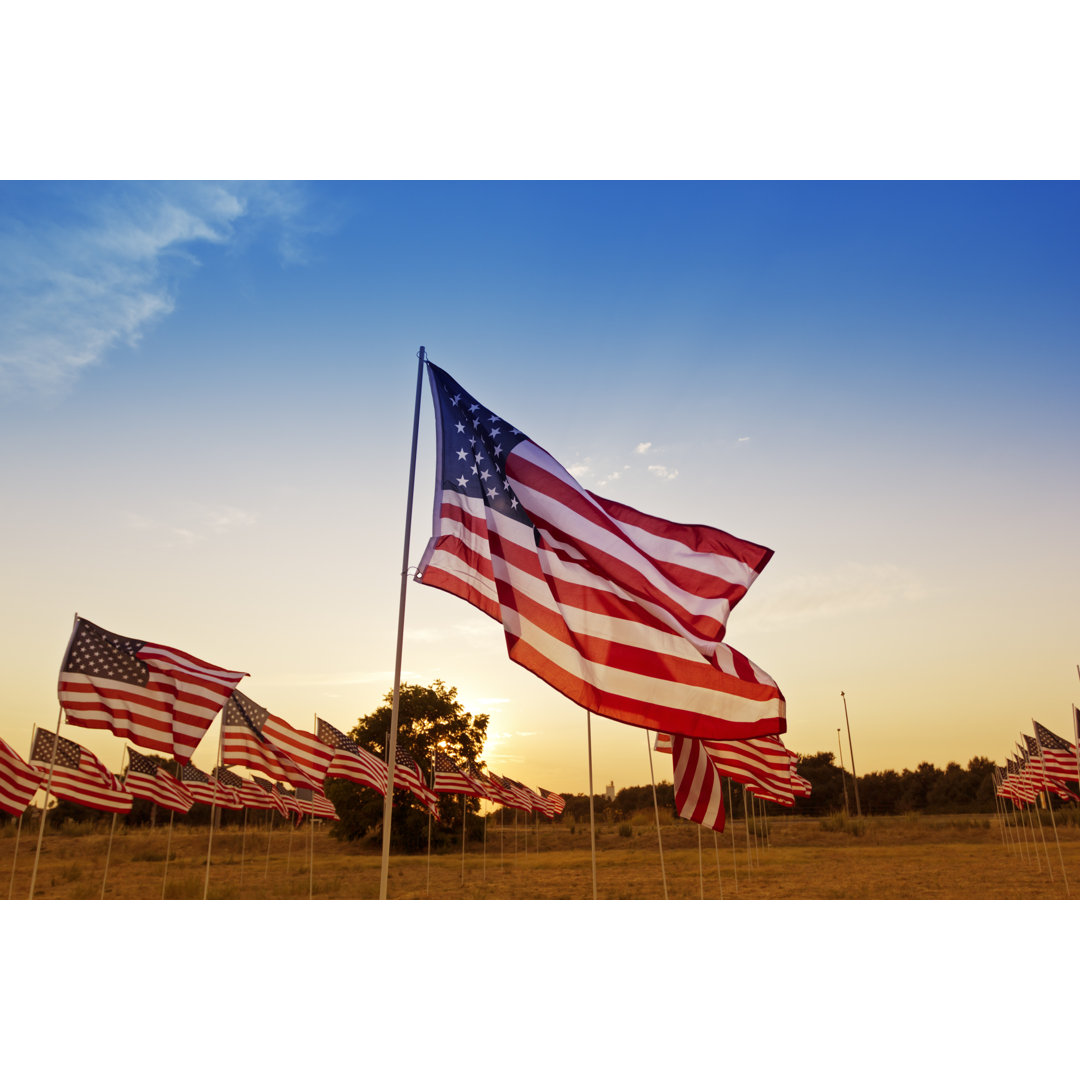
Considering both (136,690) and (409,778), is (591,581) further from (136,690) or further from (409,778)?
(409,778)

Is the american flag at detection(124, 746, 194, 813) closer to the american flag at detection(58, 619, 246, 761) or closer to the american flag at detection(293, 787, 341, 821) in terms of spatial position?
the american flag at detection(293, 787, 341, 821)

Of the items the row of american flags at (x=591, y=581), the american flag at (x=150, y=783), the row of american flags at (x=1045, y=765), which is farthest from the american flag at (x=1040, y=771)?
the american flag at (x=150, y=783)

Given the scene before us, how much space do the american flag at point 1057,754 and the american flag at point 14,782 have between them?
30.7 m

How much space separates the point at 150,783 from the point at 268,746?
8.25 meters

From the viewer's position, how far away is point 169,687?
1558 centimetres


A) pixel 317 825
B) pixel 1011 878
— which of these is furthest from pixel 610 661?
pixel 317 825

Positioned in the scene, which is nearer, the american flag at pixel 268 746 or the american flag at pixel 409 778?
the american flag at pixel 268 746

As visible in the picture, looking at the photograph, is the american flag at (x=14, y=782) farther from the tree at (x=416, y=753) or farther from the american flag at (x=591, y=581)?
the tree at (x=416, y=753)

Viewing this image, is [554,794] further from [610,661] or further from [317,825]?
[610,661]

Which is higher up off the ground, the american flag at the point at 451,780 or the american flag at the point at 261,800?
the american flag at the point at 451,780

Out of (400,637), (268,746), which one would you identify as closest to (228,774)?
(268,746)

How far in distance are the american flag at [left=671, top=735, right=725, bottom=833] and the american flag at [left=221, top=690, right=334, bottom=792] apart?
42.4 ft

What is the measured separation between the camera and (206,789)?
33.3 meters

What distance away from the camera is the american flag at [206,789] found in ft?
101
